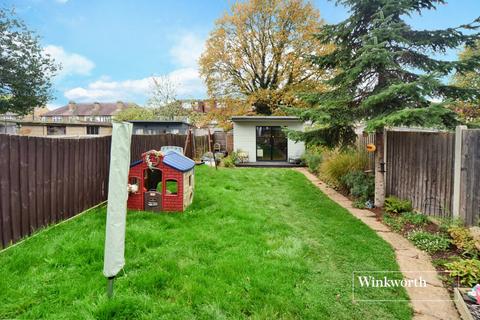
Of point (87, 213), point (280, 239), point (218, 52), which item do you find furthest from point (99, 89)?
point (280, 239)

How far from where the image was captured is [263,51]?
18.5 meters

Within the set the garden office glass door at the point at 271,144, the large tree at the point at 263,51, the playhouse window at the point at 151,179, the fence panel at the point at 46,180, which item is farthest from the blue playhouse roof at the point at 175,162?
the large tree at the point at 263,51

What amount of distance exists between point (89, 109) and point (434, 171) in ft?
192

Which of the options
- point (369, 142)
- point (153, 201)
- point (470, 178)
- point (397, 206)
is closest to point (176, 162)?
point (153, 201)

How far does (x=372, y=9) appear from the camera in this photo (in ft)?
18.6

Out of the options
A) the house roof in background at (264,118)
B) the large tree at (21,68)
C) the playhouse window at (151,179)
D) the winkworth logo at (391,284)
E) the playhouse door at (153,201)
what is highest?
the large tree at (21,68)

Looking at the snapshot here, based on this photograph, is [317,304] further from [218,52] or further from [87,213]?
[218,52]

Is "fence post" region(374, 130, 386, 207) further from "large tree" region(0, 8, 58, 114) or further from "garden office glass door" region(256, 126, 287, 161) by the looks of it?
"large tree" region(0, 8, 58, 114)

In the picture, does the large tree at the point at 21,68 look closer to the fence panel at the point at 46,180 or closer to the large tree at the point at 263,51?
the large tree at the point at 263,51

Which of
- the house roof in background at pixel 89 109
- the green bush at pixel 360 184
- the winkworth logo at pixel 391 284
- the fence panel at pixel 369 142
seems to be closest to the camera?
the winkworth logo at pixel 391 284

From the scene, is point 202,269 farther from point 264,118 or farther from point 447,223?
point 264,118

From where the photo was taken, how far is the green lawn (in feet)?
7.49

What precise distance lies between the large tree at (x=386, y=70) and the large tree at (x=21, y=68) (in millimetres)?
17672

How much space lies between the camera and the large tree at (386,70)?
15.1 feet
